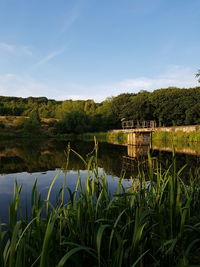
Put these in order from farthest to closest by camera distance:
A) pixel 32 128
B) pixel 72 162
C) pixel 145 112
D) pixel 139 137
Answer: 1. pixel 32 128
2. pixel 145 112
3. pixel 139 137
4. pixel 72 162

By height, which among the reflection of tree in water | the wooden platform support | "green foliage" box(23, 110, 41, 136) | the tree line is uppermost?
the tree line

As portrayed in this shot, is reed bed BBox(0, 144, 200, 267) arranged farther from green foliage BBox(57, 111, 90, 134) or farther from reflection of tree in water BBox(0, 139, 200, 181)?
→ green foliage BBox(57, 111, 90, 134)

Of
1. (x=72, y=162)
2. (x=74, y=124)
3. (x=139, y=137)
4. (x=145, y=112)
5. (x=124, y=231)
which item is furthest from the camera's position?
(x=74, y=124)

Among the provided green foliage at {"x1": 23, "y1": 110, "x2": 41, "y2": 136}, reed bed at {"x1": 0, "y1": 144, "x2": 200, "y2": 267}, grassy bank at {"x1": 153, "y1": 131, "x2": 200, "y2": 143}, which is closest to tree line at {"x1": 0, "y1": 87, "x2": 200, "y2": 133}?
green foliage at {"x1": 23, "y1": 110, "x2": 41, "y2": 136}

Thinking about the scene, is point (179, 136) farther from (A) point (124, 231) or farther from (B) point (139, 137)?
(A) point (124, 231)

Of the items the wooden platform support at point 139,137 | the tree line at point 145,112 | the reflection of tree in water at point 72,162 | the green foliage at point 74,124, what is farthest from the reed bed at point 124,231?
the green foliage at point 74,124

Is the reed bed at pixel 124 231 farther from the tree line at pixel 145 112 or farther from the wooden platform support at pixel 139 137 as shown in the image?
the tree line at pixel 145 112

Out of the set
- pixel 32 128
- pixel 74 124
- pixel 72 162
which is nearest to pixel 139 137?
pixel 72 162

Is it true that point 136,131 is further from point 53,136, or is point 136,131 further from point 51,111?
point 51,111

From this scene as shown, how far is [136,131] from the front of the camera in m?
31.8

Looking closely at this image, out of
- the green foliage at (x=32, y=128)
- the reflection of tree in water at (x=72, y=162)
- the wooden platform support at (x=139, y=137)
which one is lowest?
the reflection of tree in water at (x=72, y=162)

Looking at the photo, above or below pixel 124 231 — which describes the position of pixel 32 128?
above

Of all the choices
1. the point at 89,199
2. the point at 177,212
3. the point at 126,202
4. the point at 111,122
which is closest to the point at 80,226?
the point at 89,199

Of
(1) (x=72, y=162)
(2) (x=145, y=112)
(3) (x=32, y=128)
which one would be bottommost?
(1) (x=72, y=162)
